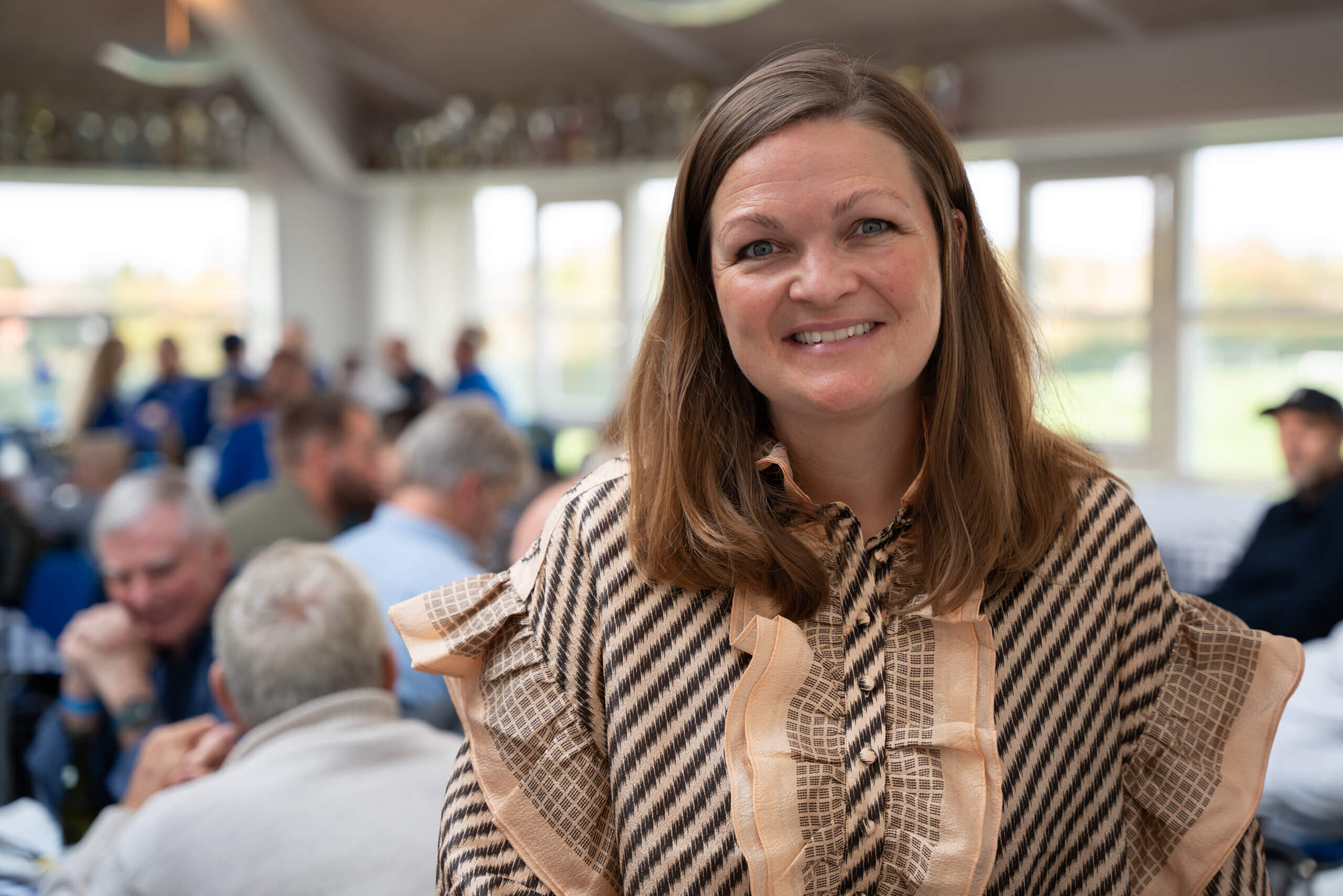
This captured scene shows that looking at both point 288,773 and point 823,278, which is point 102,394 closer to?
point 288,773

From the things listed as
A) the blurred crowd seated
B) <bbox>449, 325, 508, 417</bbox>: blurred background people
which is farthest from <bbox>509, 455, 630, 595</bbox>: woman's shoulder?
<bbox>449, 325, 508, 417</bbox>: blurred background people

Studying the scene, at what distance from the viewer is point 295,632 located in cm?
177

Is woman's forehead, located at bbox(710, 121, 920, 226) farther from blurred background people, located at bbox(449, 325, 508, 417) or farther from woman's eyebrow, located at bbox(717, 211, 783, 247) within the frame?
blurred background people, located at bbox(449, 325, 508, 417)

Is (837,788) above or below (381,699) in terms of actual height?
above

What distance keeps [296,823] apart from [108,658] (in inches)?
39.6

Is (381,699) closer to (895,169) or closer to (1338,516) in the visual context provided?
(895,169)

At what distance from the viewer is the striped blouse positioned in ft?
3.33

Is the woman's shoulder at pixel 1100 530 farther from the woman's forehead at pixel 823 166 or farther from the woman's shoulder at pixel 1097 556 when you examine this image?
the woman's forehead at pixel 823 166

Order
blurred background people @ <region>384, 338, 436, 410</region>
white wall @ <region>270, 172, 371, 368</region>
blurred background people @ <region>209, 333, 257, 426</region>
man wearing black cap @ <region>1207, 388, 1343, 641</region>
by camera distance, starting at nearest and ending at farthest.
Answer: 1. man wearing black cap @ <region>1207, 388, 1343, 641</region>
2. blurred background people @ <region>209, 333, 257, 426</region>
3. blurred background people @ <region>384, 338, 436, 410</region>
4. white wall @ <region>270, 172, 371, 368</region>

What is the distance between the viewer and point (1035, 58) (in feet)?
21.5

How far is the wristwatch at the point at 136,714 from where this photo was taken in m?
2.29

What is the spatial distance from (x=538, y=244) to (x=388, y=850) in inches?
325

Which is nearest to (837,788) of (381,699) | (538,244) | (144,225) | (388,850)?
(388,850)

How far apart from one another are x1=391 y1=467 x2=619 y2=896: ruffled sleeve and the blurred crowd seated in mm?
283
